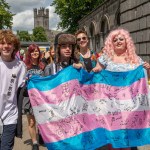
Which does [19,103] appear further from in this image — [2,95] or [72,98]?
[72,98]

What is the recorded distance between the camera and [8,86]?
3.79m

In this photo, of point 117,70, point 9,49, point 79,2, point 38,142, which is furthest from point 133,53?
point 79,2

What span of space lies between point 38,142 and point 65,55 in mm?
2254

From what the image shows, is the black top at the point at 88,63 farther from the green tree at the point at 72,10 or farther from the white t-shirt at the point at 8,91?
the green tree at the point at 72,10

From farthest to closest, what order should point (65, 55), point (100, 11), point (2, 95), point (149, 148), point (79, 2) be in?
point (79, 2) → point (100, 11) → point (149, 148) → point (65, 55) → point (2, 95)

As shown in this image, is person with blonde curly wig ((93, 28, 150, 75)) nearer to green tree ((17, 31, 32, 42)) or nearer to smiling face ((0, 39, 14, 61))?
smiling face ((0, 39, 14, 61))

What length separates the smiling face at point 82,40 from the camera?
216 inches

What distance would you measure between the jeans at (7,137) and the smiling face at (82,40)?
2.12 metres

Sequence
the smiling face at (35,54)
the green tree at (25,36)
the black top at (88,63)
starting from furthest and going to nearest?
the green tree at (25,36)
the smiling face at (35,54)
the black top at (88,63)

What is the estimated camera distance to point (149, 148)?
5176 millimetres

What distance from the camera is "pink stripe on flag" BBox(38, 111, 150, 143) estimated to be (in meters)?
4.02

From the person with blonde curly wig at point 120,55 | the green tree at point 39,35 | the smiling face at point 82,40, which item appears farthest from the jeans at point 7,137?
the green tree at point 39,35

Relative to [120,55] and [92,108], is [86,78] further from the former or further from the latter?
[120,55]

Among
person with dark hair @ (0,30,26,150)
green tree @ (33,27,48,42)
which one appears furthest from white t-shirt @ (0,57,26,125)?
green tree @ (33,27,48,42)
